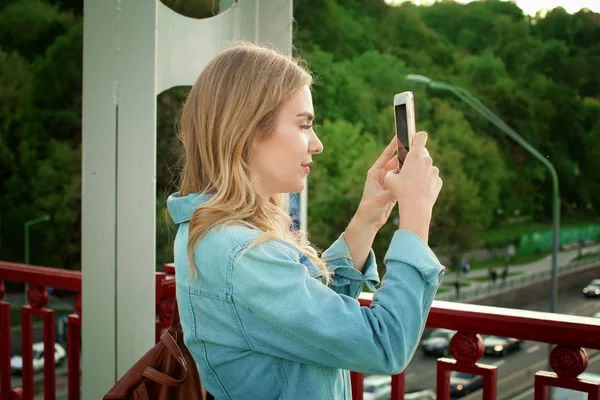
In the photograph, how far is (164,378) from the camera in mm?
923

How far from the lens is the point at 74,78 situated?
55.7 feet

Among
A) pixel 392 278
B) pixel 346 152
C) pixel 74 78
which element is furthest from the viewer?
pixel 346 152

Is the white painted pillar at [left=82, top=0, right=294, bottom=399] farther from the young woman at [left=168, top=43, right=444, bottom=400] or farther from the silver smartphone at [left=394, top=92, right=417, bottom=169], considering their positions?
the silver smartphone at [left=394, top=92, right=417, bottom=169]

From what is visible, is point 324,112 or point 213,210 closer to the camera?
point 213,210

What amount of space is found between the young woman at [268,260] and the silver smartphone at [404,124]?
0.12 ft

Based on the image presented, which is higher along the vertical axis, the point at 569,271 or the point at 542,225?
the point at 542,225

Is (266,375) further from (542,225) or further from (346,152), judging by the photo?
(542,225)

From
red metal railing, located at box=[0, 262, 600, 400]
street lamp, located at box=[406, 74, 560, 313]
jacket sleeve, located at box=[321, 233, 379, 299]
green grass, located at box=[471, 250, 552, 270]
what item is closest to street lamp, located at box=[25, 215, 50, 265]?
street lamp, located at box=[406, 74, 560, 313]

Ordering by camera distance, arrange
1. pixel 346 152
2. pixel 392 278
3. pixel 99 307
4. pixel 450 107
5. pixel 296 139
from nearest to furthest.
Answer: pixel 392 278 < pixel 296 139 < pixel 99 307 < pixel 346 152 < pixel 450 107

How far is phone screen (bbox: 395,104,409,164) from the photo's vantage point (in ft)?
3.11

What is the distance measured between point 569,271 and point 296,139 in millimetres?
22761

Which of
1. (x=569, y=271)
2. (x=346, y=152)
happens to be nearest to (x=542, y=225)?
(x=569, y=271)

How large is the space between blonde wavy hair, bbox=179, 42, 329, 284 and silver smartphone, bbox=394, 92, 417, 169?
5.5 inches

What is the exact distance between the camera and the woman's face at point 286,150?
3.06 feet
